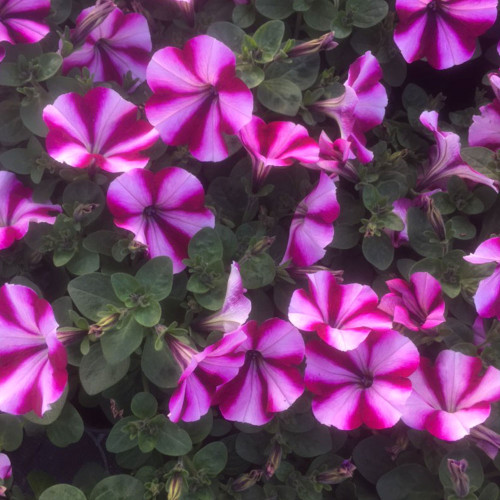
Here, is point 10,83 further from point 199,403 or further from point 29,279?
point 199,403

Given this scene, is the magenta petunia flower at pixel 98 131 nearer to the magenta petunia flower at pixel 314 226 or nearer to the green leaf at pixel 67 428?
the magenta petunia flower at pixel 314 226

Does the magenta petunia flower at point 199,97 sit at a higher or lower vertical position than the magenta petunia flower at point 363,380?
higher

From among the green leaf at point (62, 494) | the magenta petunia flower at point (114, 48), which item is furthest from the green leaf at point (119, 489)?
the magenta petunia flower at point (114, 48)

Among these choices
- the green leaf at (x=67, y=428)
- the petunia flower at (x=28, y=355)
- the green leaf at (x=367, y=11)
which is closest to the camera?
the petunia flower at (x=28, y=355)

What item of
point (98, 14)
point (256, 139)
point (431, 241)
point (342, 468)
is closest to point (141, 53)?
point (98, 14)

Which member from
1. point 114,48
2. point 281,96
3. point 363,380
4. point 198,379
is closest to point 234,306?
point 198,379

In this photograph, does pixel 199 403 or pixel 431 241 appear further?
pixel 431 241

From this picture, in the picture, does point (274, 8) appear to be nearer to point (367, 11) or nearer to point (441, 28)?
point (367, 11)

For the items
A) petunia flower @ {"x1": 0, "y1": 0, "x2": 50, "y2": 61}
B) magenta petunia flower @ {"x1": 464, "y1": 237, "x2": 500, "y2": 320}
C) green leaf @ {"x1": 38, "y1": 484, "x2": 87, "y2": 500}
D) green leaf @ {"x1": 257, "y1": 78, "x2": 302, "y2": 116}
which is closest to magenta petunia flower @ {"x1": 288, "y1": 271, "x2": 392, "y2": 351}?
magenta petunia flower @ {"x1": 464, "y1": 237, "x2": 500, "y2": 320}
